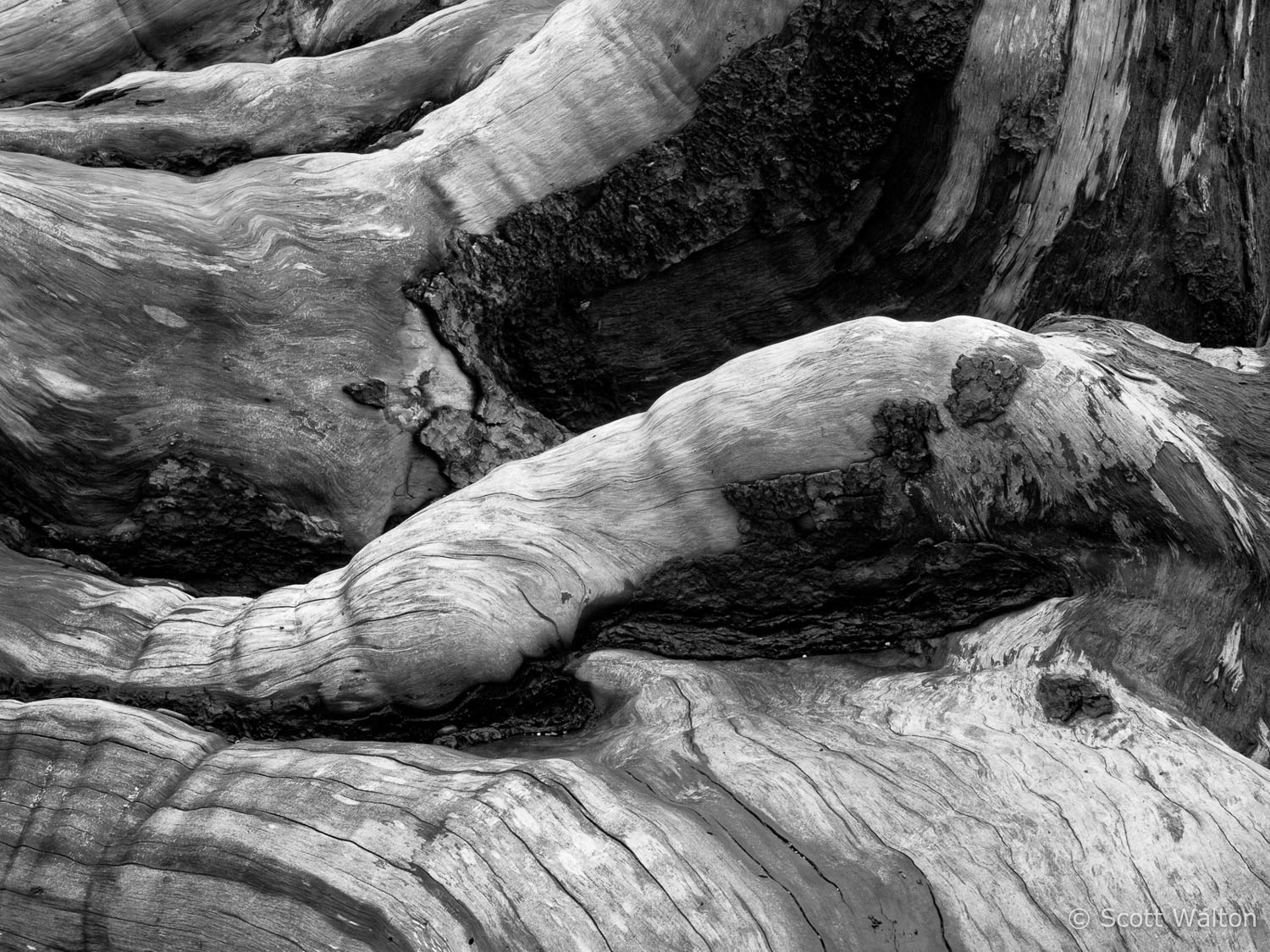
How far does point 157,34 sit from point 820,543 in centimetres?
424

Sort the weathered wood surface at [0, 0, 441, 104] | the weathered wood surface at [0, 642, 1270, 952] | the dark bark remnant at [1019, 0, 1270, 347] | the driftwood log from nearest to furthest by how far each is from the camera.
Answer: the weathered wood surface at [0, 642, 1270, 952] < the driftwood log < the dark bark remnant at [1019, 0, 1270, 347] < the weathered wood surface at [0, 0, 441, 104]

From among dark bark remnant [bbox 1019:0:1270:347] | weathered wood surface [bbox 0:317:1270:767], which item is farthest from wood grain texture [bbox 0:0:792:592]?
dark bark remnant [bbox 1019:0:1270:347]

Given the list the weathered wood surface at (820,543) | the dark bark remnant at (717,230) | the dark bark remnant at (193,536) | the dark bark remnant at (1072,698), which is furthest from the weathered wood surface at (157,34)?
the dark bark remnant at (1072,698)

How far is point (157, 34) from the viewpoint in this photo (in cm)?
443

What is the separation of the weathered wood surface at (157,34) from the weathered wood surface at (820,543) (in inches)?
109

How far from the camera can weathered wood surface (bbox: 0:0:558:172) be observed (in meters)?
3.51

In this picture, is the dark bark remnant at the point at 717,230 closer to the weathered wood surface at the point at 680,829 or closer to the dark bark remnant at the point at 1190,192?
the dark bark remnant at the point at 1190,192

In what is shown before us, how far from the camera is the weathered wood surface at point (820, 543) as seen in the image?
7.45 feet

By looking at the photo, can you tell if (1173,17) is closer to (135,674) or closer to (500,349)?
(500,349)

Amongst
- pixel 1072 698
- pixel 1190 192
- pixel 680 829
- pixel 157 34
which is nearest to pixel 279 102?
pixel 157 34

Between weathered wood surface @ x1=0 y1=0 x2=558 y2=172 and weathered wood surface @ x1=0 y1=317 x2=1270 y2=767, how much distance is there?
1.81 metres

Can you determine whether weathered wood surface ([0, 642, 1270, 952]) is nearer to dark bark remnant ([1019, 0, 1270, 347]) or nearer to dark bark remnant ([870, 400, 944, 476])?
dark bark remnant ([870, 400, 944, 476])

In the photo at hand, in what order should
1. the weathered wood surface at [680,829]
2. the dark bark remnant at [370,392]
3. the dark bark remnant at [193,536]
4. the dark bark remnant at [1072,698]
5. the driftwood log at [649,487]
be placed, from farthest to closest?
the dark bark remnant at [370,392]
the dark bark remnant at [193,536]
the dark bark remnant at [1072,698]
the driftwood log at [649,487]
the weathered wood surface at [680,829]

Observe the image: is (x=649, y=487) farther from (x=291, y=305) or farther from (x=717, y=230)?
(x=291, y=305)
